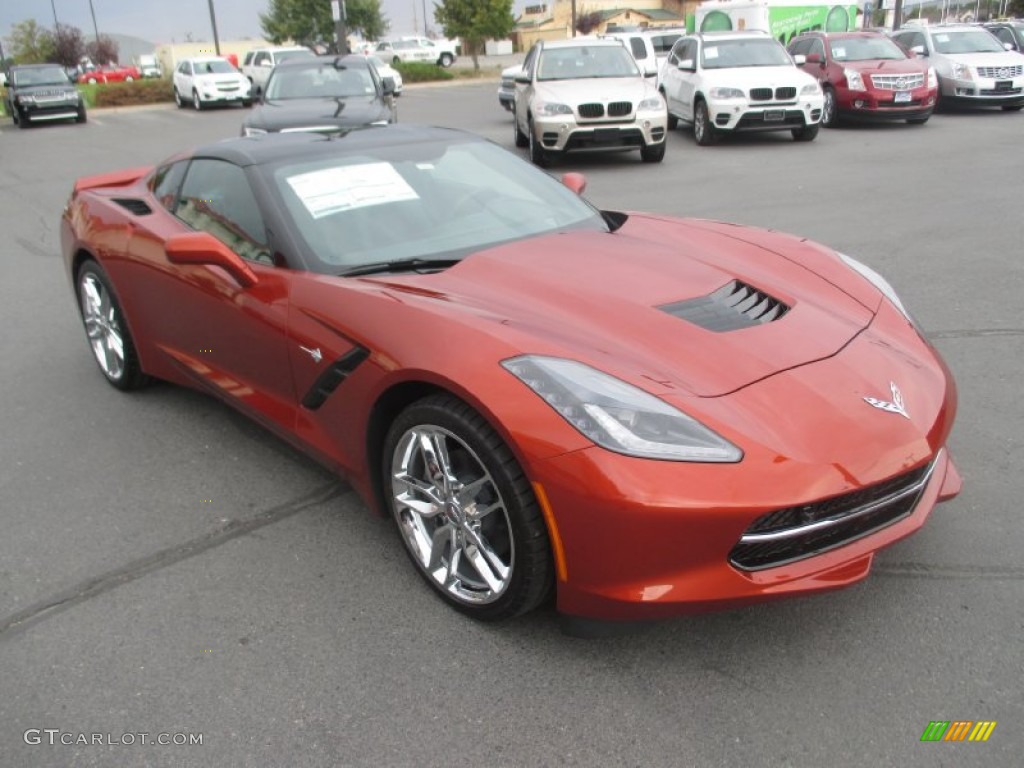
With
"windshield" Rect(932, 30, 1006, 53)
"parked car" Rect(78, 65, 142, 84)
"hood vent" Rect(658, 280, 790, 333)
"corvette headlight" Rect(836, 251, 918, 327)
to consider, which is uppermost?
"parked car" Rect(78, 65, 142, 84)

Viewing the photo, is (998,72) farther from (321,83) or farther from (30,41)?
(30,41)

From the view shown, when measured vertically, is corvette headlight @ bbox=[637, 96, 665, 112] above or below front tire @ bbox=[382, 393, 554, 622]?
above

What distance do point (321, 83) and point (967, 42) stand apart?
12225 mm

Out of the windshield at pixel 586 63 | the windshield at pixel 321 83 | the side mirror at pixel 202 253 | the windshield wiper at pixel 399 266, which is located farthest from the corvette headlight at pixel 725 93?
the side mirror at pixel 202 253

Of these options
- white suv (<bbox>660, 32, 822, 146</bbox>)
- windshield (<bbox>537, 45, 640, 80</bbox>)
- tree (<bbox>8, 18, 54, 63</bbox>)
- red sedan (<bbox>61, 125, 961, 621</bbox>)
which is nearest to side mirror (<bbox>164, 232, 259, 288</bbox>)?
red sedan (<bbox>61, 125, 961, 621</bbox>)

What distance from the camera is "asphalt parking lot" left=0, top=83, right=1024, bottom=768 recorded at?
88.6 inches

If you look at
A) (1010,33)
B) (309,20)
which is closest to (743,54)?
(1010,33)

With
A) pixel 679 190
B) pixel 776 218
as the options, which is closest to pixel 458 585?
pixel 776 218

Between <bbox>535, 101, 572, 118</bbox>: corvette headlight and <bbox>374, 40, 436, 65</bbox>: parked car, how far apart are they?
125 feet

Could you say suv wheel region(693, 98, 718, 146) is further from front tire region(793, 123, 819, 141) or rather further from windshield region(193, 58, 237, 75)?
windshield region(193, 58, 237, 75)

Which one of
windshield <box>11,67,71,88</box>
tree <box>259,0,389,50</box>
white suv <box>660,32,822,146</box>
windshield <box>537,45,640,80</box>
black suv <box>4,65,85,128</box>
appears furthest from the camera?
tree <box>259,0,389,50</box>

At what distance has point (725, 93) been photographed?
1319 centimetres

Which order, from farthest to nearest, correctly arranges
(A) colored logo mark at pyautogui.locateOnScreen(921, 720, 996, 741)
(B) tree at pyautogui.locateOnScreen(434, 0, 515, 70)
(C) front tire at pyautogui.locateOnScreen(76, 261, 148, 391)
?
1. (B) tree at pyautogui.locateOnScreen(434, 0, 515, 70)
2. (C) front tire at pyautogui.locateOnScreen(76, 261, 148, 391)
3. (A) colored logo mark at pyautogui.locateOnScreen(921, 720, 996, 741)

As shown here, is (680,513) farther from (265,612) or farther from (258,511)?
(258,511)
